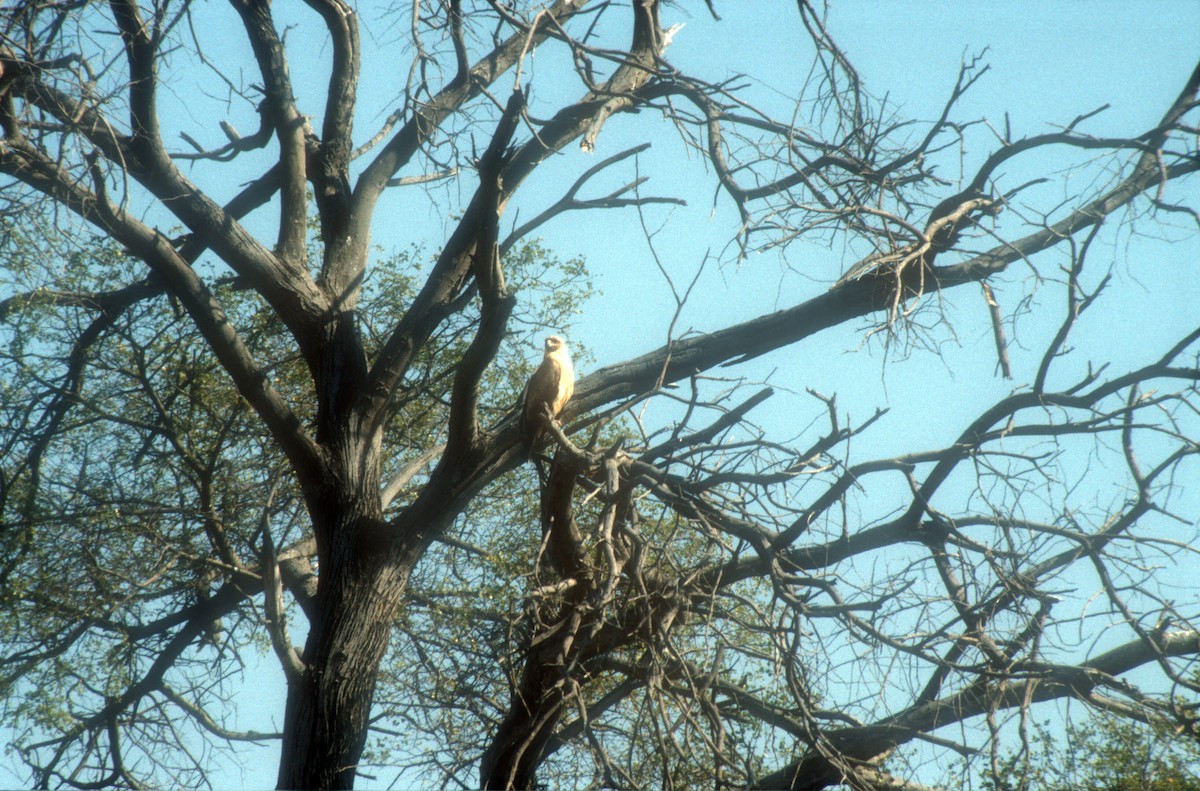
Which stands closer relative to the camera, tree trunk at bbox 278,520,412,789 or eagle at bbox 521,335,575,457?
tree trunk at bbox 278,520,412,789

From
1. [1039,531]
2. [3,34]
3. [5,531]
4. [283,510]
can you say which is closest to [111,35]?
[3,34]

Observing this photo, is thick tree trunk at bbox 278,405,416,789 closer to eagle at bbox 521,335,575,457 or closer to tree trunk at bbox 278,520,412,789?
tree trunk at bbox 278,520,412,789

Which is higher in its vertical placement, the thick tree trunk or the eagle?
the eagle

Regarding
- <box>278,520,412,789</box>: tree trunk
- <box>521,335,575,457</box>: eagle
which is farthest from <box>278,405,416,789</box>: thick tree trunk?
<box>521,335,575,457</box>: eagle

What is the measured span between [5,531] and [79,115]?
111 inches

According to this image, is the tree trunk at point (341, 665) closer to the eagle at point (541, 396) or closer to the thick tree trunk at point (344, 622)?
the thick tree trunk at point (344, 622)

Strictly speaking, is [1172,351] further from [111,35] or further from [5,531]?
[5,531]

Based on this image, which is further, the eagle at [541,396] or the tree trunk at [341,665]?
the eagle at [541,396]

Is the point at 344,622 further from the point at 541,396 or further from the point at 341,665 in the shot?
the point at 541,396

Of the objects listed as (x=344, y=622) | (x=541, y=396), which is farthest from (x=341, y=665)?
(x=541, y=396)

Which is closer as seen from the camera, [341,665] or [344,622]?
[341,665]

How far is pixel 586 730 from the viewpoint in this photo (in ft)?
15.9

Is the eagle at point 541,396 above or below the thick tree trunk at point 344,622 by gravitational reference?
above

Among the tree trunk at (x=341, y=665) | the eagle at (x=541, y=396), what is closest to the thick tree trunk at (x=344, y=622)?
the tree trunk at (x=341, y=665)
